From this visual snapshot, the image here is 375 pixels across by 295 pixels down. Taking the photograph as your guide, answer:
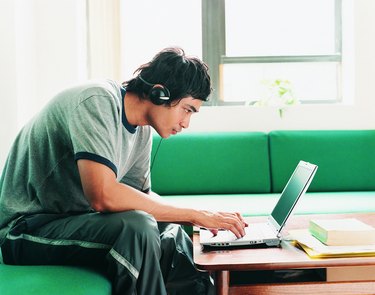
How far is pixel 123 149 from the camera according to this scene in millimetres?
1541

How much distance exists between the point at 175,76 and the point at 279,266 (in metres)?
0.68

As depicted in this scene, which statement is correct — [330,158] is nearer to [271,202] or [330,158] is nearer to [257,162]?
[257,162]

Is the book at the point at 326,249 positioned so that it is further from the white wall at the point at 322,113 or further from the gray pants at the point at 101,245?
the white wall at the point at 322,113

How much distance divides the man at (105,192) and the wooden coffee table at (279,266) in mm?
123

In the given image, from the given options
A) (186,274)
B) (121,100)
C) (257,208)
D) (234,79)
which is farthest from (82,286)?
(234,79)

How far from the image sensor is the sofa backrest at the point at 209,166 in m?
2.80

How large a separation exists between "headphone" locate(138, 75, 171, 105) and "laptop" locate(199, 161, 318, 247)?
464 mm

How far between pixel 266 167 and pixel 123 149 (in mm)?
1482

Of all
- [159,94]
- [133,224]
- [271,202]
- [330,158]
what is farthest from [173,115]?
[330,158]

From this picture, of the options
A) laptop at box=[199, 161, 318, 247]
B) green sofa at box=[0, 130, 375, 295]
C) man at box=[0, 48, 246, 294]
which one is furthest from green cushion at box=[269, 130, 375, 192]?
man at box=[0, 48, 246, 294]

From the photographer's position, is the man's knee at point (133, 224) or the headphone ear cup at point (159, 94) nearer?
the man's knee at point (133, 224)

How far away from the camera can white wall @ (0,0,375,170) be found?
9.17ft

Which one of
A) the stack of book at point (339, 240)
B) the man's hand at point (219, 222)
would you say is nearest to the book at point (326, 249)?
the stack of book at point (339, 240)

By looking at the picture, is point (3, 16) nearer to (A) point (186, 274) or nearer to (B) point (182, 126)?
(B) point (182, 126)
